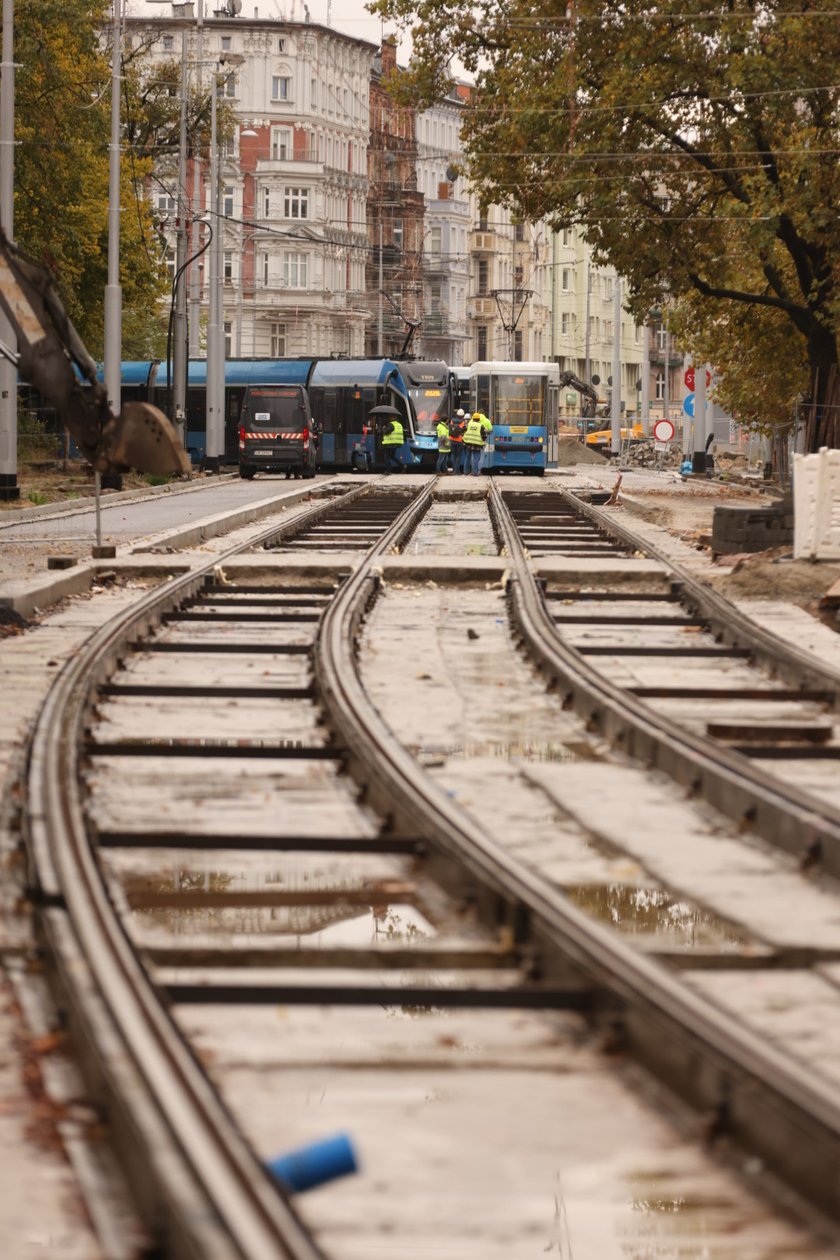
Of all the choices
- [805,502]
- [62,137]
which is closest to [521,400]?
[62,137]

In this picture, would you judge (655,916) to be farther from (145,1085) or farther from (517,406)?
(517,406)

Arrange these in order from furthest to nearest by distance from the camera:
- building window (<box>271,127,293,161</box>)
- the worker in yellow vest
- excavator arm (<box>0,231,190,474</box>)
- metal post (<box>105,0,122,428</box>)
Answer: building window (<box>271,127,293,161</box>), the worker in yellow vest, metal post (<box>105,0,122,428</box>), excavator arm (<box>0,231,190,474</box>)

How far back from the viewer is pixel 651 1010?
5.68 m

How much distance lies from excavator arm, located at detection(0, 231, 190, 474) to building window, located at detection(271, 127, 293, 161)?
108 meters

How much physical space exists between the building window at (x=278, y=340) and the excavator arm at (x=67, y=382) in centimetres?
10353

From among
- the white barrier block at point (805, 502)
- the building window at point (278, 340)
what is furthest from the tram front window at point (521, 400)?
the building window at point (278, 340)

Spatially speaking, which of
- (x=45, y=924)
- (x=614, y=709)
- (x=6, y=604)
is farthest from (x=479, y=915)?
(x=6, y=604)

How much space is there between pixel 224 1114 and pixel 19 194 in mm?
48613

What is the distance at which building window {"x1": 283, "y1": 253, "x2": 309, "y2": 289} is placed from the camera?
118 metres

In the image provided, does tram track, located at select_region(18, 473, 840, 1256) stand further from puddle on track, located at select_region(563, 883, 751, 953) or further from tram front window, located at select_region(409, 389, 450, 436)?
tram front window, located at select_region(409, 389, 450, 436)

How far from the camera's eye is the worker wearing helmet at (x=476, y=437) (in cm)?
5991

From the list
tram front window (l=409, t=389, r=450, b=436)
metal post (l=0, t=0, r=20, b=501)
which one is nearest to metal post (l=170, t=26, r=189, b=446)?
tram front window (l=409, t=389, r=450, b=436)

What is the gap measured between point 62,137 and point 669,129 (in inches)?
625

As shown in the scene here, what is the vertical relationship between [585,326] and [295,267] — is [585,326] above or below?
below
